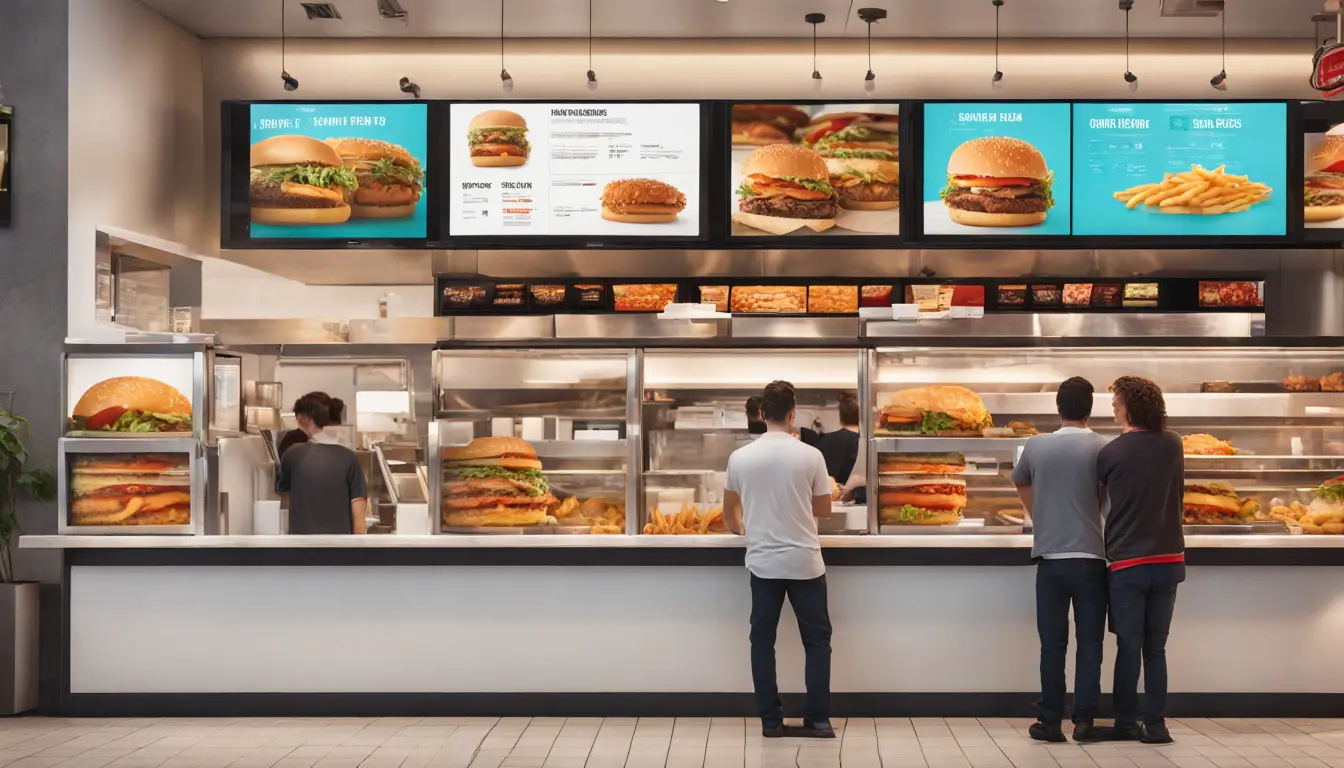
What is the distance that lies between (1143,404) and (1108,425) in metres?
1.45

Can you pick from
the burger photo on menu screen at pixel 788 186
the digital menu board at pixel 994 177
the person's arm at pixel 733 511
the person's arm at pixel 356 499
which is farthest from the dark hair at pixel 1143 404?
the person's arm at pixel 356 499

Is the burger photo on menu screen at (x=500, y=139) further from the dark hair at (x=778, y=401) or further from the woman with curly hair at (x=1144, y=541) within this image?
the woman with curly hair at (x=1144, y=541)

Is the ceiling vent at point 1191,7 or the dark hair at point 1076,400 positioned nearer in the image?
the dark hair at point 1076,400

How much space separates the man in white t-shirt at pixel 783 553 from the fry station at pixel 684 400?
40 centimetres

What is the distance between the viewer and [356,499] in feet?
20.1

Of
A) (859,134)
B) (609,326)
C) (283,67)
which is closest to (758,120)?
(859,134)

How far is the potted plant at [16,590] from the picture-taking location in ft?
19.1

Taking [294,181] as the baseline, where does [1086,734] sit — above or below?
below

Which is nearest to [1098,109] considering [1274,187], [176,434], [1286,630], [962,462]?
[1274,187]

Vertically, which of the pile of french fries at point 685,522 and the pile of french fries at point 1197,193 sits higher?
the pile of french fries at point 1197,193

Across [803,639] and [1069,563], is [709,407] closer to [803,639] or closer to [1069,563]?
[803,639]

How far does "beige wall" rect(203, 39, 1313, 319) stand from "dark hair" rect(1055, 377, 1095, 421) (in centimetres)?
299

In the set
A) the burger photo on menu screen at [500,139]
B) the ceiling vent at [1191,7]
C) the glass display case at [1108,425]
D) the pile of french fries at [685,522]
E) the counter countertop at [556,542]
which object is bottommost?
the counter countertop at [556,542]

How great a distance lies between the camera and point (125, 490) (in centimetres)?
578
